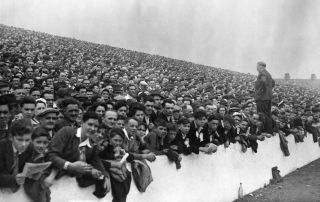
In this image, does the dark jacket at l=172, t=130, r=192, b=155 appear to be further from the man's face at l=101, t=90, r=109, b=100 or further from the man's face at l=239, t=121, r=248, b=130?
the man's face at l=101, t=90, r=109, b=100

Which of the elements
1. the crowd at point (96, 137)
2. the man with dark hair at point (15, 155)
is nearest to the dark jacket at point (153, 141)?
the crowd at point (96, 137)

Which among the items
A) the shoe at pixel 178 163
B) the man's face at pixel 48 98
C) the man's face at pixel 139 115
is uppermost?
the man's face at pixel 48 98

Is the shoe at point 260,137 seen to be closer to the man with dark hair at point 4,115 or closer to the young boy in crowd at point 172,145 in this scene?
the young boy in crowd at point 172,145

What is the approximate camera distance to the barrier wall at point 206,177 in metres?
5.78

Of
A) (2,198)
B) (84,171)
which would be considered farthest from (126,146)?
(2,198)

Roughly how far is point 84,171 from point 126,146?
4.64ft

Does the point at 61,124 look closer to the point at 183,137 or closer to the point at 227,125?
the point at 183,137

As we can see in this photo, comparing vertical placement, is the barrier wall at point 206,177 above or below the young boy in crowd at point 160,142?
below

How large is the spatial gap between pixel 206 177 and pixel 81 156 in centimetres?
401

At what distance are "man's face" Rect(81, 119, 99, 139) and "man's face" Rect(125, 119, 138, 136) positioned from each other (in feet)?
4.19

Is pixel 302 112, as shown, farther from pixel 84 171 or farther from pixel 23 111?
pixel 84 171

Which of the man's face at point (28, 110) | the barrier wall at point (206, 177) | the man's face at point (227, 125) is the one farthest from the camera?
the man's face at point (227, 125)

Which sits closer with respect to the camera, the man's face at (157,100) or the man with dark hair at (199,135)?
the man with dark hair at (199,135)

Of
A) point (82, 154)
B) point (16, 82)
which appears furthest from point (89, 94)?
point (82, 154)
